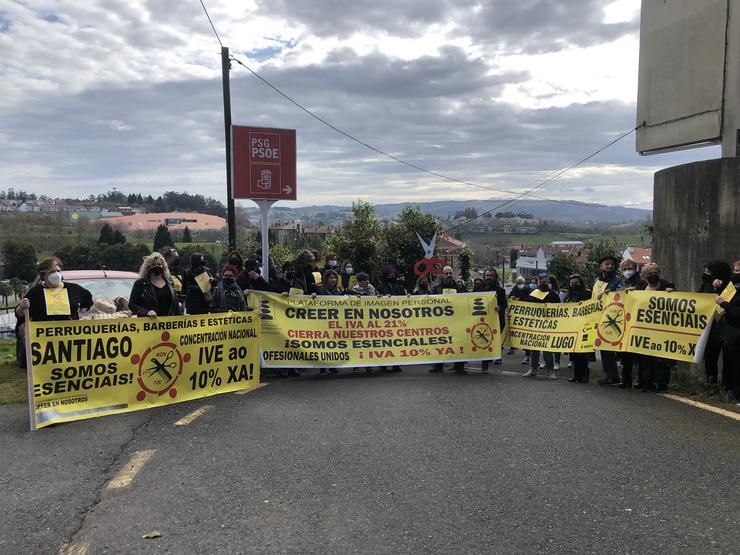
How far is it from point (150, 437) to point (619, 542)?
13.8 ft

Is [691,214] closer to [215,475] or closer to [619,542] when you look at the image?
[619,542]

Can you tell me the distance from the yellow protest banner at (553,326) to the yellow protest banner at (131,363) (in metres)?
4.60

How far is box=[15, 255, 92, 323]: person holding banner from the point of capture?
21.5 ft

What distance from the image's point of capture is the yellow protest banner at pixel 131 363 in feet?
A: 20.0

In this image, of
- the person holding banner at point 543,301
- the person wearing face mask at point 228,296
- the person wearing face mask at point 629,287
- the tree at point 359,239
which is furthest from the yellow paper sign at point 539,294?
the tree at point 359,239

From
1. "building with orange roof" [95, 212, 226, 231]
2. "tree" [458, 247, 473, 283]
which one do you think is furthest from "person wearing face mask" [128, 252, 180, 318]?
"tree" [458, 247, 473, 283]

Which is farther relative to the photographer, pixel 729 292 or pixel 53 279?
pixel 729 292

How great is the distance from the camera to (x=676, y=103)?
1189 cm

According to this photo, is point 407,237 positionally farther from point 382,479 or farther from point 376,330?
point 382,479

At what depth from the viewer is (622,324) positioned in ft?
26.9

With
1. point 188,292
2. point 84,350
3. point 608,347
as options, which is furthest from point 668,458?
point 188,292

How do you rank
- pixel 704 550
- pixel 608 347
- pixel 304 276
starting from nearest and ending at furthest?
pixel 704 550 → pixel 608 347 → pixel 304 276

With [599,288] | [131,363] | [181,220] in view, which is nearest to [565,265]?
[181,220]

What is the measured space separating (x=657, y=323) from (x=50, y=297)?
25.2ft
